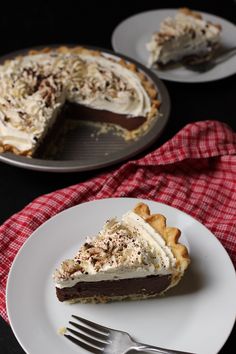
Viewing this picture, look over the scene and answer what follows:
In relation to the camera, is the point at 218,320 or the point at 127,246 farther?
the point at 127,246

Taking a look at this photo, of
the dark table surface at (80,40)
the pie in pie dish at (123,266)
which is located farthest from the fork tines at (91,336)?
the dark table surface at (80,40)

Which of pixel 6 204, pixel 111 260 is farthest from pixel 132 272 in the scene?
pixel 6 204

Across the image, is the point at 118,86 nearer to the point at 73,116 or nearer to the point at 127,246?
the point at 73,116

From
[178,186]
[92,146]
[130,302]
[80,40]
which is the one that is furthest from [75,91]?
[130,302]

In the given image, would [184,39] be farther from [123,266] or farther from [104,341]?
[104,341]

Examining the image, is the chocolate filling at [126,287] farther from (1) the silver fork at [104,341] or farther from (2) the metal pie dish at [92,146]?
(2) the metal pie dish at [92,146]

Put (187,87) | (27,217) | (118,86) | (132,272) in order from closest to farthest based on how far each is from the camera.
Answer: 1. (132,272)
2. (27,217)
3. (118,86)
4. (187,87)
